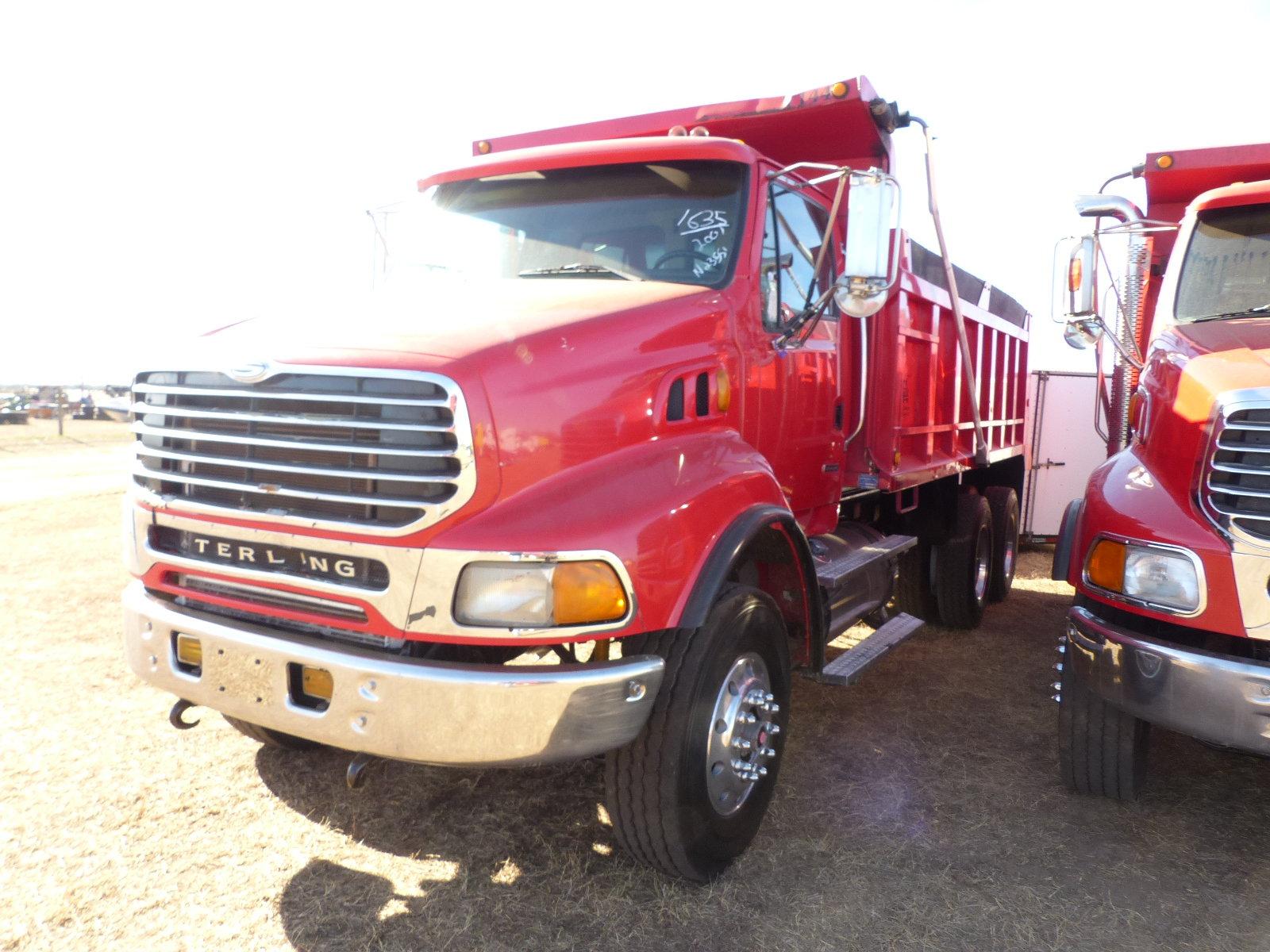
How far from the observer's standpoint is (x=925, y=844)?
3613 millimetres

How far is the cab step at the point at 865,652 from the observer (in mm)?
3988

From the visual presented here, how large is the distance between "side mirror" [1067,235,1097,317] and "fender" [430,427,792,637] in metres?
2.08

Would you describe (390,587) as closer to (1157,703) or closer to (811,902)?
(811,902)

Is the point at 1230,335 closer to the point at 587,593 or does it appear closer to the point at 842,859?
the point at 842,859

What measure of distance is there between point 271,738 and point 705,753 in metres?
2.00

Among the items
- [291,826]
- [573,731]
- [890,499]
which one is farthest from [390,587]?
[890,499]

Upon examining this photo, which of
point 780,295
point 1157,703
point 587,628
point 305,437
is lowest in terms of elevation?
point 1157,703

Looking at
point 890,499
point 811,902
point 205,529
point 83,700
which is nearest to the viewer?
point 205,529

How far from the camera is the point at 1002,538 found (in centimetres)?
781

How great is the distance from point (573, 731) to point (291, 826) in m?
1.58

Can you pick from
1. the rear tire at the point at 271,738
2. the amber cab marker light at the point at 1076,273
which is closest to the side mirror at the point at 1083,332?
the amber cab marker light at the point at 1076,273

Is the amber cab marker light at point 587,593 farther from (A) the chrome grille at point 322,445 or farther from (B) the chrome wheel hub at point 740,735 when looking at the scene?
(B) the chrome wheel hub at point 740,735

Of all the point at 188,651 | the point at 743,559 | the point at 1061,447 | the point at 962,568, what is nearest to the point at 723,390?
the point at 743,559

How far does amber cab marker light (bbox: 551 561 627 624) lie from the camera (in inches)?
104
